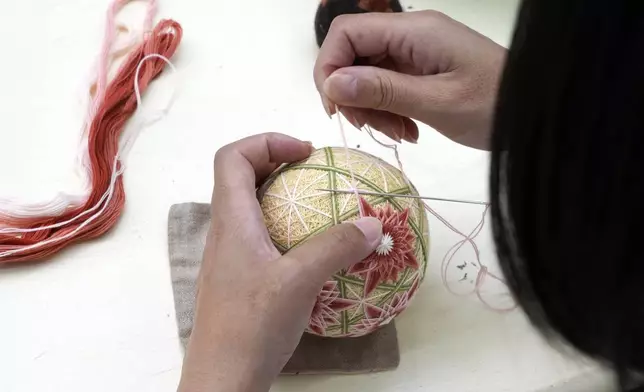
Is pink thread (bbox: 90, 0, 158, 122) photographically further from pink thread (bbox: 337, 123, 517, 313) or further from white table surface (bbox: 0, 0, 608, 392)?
pink thread (bbox: 337, 123, 517, 313)

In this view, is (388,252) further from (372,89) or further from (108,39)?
(108,39)

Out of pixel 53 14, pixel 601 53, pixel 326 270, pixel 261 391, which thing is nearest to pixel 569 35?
pixel 601 53

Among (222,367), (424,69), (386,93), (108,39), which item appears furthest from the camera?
(108,39)

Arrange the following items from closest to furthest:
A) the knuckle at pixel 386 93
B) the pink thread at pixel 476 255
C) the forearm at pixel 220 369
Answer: the forearm at pixel 220 369, the knuckle at pixel 386 93, the pink thread at pixel 476 255

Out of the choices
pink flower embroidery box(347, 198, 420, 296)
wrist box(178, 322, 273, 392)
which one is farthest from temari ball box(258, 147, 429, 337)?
wrist box(178, 322, 273, 392)

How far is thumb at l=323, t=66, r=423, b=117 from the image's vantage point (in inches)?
27.7

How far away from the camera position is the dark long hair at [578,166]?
0.31m

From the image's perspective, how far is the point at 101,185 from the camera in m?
0.94

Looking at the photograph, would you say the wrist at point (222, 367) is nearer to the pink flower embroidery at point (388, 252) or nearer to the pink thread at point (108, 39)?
the pink flower embroidery at point (388, 252)

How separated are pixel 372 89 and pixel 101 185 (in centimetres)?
46

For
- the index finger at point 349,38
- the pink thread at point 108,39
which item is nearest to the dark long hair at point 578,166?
the index finger at point 349,38

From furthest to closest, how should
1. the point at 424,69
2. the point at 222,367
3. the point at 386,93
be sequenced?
1. the point at 424,69
2. the point at 386,93
3. the point at 222,367

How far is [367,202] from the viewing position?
27.2 inches

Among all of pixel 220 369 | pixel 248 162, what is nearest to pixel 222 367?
pixel 220 369
